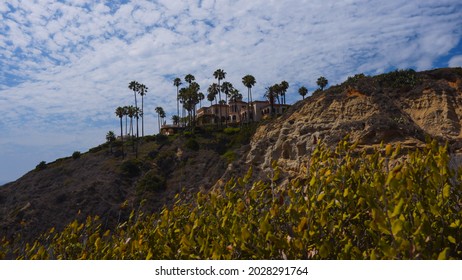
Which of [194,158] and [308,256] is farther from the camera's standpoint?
[194,158]

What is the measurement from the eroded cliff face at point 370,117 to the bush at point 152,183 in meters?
13.3

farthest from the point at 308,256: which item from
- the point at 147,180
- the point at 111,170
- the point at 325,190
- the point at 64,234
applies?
the point at 111,170

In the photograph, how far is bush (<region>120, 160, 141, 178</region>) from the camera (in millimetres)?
48722

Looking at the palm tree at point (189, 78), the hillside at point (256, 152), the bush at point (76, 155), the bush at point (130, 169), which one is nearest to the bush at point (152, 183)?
the hillside at point (256, 152)

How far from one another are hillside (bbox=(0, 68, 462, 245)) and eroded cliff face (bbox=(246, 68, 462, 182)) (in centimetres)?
7

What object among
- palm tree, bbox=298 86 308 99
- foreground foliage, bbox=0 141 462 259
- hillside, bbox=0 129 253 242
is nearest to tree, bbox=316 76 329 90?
palm tree, bbox=298 86 308 99

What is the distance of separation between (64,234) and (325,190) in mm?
4162

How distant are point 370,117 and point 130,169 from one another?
31.1m

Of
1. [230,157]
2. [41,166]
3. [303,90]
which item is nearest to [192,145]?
[230,157]

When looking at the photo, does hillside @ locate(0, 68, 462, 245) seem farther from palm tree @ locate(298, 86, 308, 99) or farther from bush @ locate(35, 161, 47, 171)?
palm tree @ locate(298, 86, 308, 99)

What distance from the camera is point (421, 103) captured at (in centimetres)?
3048

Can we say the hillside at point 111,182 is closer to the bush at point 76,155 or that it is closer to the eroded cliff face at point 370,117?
the bush at point 76,155
